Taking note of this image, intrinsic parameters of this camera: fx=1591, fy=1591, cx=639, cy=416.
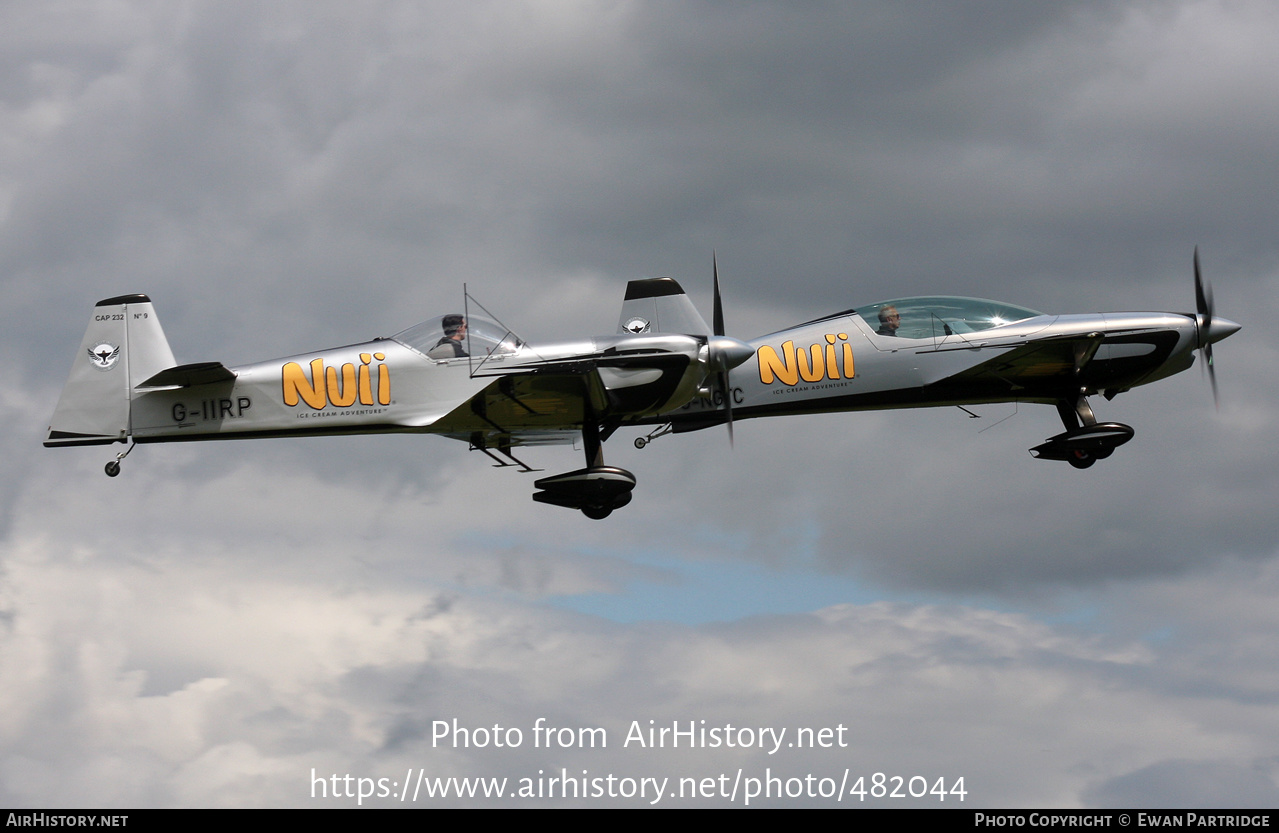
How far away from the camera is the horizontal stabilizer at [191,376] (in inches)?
1061

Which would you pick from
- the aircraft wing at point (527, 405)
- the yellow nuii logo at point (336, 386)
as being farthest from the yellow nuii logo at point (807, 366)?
the yellow nuii logo at point (336, 386)

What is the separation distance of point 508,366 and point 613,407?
1927 mm

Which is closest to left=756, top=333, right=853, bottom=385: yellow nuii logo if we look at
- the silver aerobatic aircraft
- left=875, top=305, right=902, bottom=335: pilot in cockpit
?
the silver aerobatic aircraft

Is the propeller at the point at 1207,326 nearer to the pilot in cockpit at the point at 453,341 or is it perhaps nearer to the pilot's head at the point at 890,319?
the pilot's head at the point at 890,319

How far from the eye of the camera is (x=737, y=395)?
1166 inches

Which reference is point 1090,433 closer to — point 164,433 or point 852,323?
point 852,323

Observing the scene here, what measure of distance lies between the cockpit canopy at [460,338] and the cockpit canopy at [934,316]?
282 inches

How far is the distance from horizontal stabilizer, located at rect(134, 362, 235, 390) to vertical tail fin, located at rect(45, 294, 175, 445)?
459 mm

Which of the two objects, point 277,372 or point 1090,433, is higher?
point 277,372

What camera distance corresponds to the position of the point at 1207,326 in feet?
98.8
